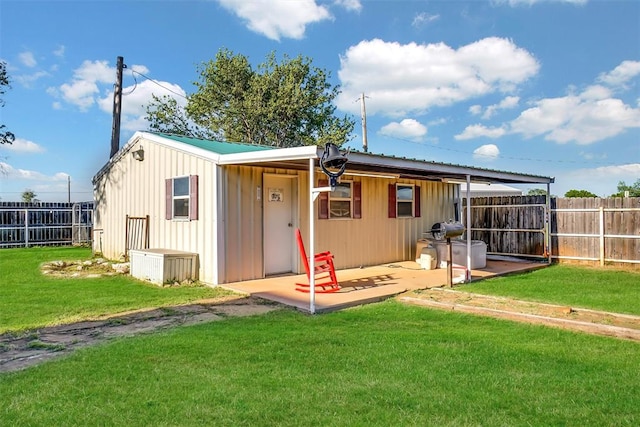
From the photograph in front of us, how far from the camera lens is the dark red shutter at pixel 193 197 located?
26.3 ft

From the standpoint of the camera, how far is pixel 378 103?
21.7 metres

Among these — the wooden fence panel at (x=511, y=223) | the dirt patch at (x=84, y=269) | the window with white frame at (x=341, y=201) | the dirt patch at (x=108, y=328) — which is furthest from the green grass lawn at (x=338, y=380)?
the wooden fence panel at (x=511, y=223)

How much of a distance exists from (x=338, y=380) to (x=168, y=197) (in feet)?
21.8

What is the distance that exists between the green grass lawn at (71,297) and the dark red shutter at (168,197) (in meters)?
1.47

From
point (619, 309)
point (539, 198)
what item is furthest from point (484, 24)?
point (619, 309)

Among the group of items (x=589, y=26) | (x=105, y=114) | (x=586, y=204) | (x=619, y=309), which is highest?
(x=589, y=26)

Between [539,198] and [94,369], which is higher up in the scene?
[539,198]

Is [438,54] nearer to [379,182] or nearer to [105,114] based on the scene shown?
[379,182]

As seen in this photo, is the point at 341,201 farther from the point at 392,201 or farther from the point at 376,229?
the point at 392,201

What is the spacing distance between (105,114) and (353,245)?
11.2 m

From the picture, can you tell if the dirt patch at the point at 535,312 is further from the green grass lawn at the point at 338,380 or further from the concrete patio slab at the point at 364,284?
the concrete patio slab at the point at 364,284

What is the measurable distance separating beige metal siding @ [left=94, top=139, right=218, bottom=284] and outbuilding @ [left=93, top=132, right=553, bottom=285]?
2 cm

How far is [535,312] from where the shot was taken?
545 centimetres

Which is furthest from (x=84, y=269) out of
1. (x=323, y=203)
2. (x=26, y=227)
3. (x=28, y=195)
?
(x=28, y=195)
